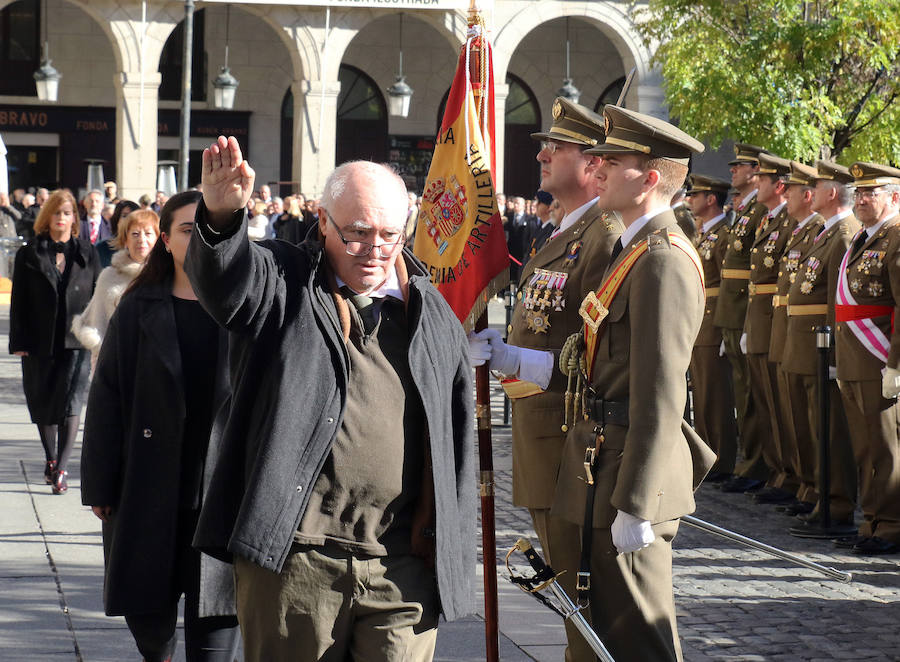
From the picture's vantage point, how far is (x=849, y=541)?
800 cm

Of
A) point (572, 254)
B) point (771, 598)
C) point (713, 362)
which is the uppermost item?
point (572, 254)

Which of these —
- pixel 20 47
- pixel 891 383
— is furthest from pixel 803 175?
pixel 20 47

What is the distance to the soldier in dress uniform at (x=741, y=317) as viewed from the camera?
10094mm

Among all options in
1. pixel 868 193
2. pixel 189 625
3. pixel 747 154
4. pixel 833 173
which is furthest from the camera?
pixel 747 154

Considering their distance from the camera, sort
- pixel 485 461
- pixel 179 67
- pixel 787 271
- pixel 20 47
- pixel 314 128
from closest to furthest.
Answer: pixel 485 461
pixel 787 271
pixel 314 128
pixel 20 47
pixel 179 67

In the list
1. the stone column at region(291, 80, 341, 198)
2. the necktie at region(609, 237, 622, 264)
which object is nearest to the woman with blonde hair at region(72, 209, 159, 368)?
the necktie at region(609, 237, 622, 264)

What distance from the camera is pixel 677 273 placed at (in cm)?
416

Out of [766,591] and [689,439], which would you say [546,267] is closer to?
[689,439]

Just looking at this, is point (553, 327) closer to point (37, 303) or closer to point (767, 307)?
point (767, 307)

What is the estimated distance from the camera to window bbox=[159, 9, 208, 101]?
3341 cm

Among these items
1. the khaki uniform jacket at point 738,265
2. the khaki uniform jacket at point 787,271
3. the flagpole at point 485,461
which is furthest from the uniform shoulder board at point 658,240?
the khaki uniform jacket at point 738,265

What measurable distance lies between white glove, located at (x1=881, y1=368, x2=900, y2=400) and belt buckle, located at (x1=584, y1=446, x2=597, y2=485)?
156 inches

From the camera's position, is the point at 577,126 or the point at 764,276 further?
the point at 764,276

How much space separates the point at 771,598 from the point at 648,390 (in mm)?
3109
